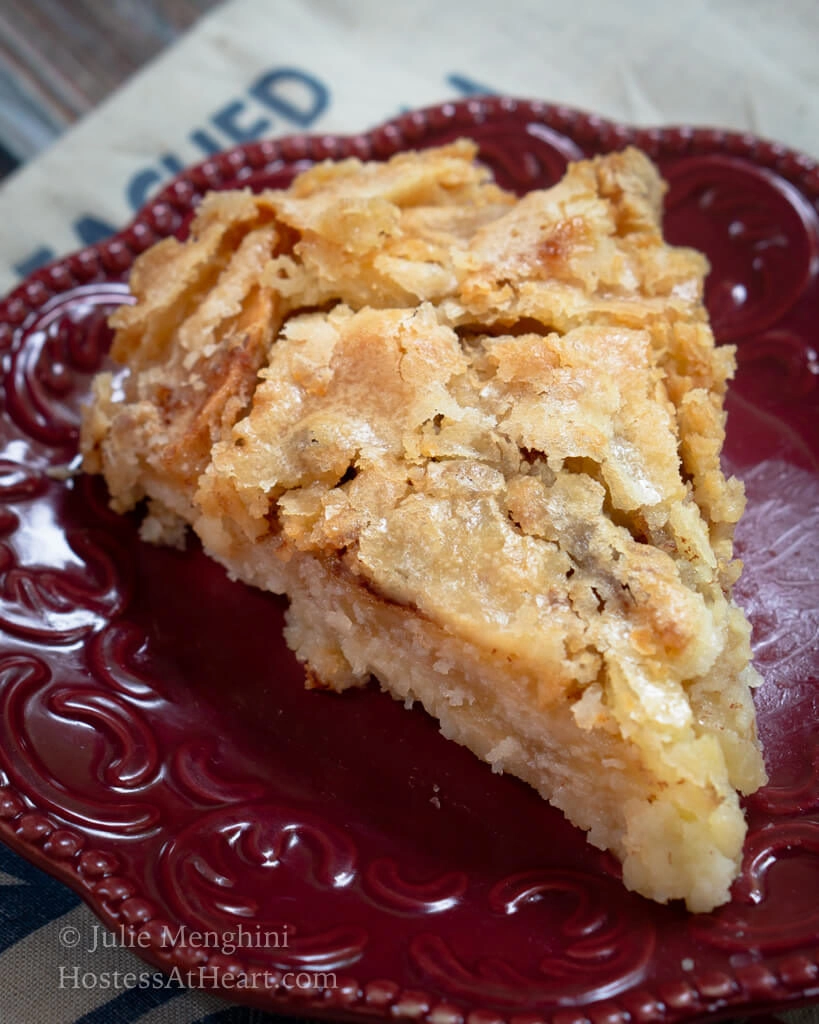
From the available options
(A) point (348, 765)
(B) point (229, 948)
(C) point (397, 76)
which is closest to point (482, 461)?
(A) point (348, 765)

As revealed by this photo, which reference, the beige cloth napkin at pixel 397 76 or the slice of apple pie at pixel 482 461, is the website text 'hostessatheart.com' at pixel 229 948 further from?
the beige cloth napkin at pixel 397 76

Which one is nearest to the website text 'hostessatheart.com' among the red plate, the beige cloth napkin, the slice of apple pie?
the red plate

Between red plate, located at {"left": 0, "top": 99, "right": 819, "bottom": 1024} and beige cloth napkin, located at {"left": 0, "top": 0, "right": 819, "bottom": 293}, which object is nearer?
red plate, located at {"left": 0, "top": 99, "right": 819, "bottom": 1024}

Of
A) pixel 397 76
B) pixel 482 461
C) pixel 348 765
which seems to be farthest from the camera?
pixel 397 76

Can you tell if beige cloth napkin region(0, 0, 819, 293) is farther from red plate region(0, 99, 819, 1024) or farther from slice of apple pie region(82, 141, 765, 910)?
slice of apple pie region(82, 141, 765, 910)

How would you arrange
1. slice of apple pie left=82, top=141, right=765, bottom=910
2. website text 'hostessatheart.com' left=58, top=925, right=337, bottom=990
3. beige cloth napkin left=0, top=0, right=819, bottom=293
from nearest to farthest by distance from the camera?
website text 'hostessatheart.com' left=58, top=925, right=337, bottom=990
slice of apple pie left=82, top=141, right=765, bottom=910
beige cloth napkin left=0, top=0, right=819, bottom=293

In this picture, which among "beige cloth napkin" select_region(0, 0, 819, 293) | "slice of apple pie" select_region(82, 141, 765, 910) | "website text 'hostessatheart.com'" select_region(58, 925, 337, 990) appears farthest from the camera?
"beige cloth napkin" select_region(0, 0, 819, 293)

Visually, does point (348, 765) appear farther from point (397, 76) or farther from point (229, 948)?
point (397, 76)
